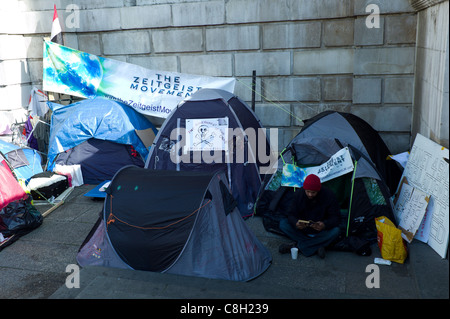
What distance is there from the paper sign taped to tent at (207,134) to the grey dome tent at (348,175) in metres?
1.02

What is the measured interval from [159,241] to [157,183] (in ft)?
2.35

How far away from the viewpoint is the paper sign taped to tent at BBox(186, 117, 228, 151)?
738cm

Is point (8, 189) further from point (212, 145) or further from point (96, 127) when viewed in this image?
point (212, 145)

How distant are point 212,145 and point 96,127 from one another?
277cm

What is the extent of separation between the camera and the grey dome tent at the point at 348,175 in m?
6.18

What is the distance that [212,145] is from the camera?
7.39 m

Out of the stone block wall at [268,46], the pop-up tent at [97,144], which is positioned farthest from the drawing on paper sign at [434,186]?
the pop-up tent at [97,144]

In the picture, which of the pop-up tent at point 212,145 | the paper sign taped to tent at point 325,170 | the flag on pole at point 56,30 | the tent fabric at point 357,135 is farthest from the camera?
the flag on pole at point 56,30

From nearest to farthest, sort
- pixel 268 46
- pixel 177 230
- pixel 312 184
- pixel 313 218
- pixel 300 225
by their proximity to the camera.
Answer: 1. pixel 177 230
2. pixel 312 184
3. pixel 300 225
4. pixel 313 218
5. pixel 268 46

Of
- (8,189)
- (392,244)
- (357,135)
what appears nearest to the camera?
(392,244)

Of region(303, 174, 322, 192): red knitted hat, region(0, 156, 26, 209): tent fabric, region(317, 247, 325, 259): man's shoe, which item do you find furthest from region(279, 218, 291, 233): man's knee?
region(0, 156, 26, 209): tent fabric

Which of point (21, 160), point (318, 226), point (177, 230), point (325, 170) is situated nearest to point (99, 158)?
point (21, 160)

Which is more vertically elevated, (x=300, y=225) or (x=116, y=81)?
(x=116, y=81)

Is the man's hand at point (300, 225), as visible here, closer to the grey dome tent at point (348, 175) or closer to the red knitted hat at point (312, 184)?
the red knitted hat at point (312, 184)
